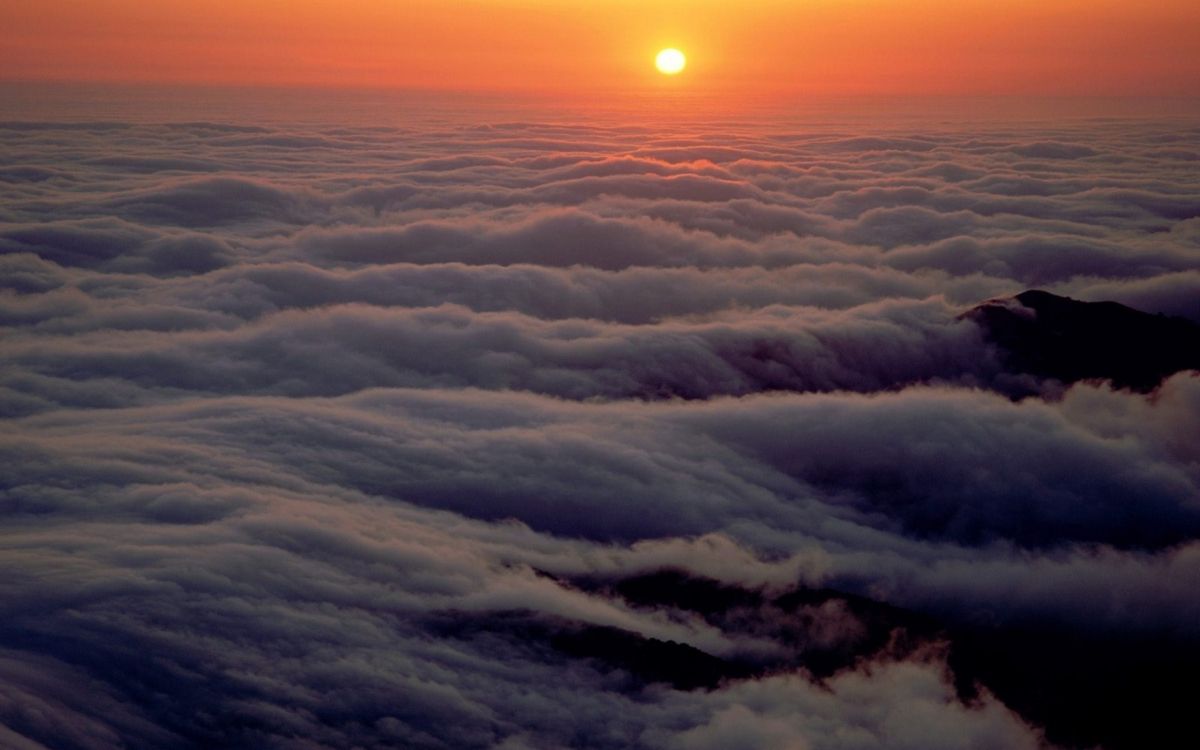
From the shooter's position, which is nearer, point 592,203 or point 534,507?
point 534,507

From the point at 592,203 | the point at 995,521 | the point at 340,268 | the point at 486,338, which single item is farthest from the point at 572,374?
the point at 592,203

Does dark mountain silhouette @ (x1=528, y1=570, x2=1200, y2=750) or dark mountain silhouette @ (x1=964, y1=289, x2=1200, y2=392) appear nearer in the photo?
dark mountain silhouette @ (x1=528, y1=570, x2=1200, y2=750)

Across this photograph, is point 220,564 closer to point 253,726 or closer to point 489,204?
point 253,726

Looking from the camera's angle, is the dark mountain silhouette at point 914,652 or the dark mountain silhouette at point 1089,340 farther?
the dark mountain silhouette at point 1089,340

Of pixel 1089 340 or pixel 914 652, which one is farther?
pixel 1089 340

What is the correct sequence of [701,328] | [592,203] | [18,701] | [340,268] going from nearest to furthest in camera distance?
[18,701] → [701,328] → [340,268] → [592,203]

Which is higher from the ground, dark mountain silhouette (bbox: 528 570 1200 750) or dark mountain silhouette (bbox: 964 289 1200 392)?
dark mountain silhouette (bbox: 964 289 1200 392)

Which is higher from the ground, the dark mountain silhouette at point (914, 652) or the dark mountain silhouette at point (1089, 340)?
the dark mountain silhouette at point (1089, 340)

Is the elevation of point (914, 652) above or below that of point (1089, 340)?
below
